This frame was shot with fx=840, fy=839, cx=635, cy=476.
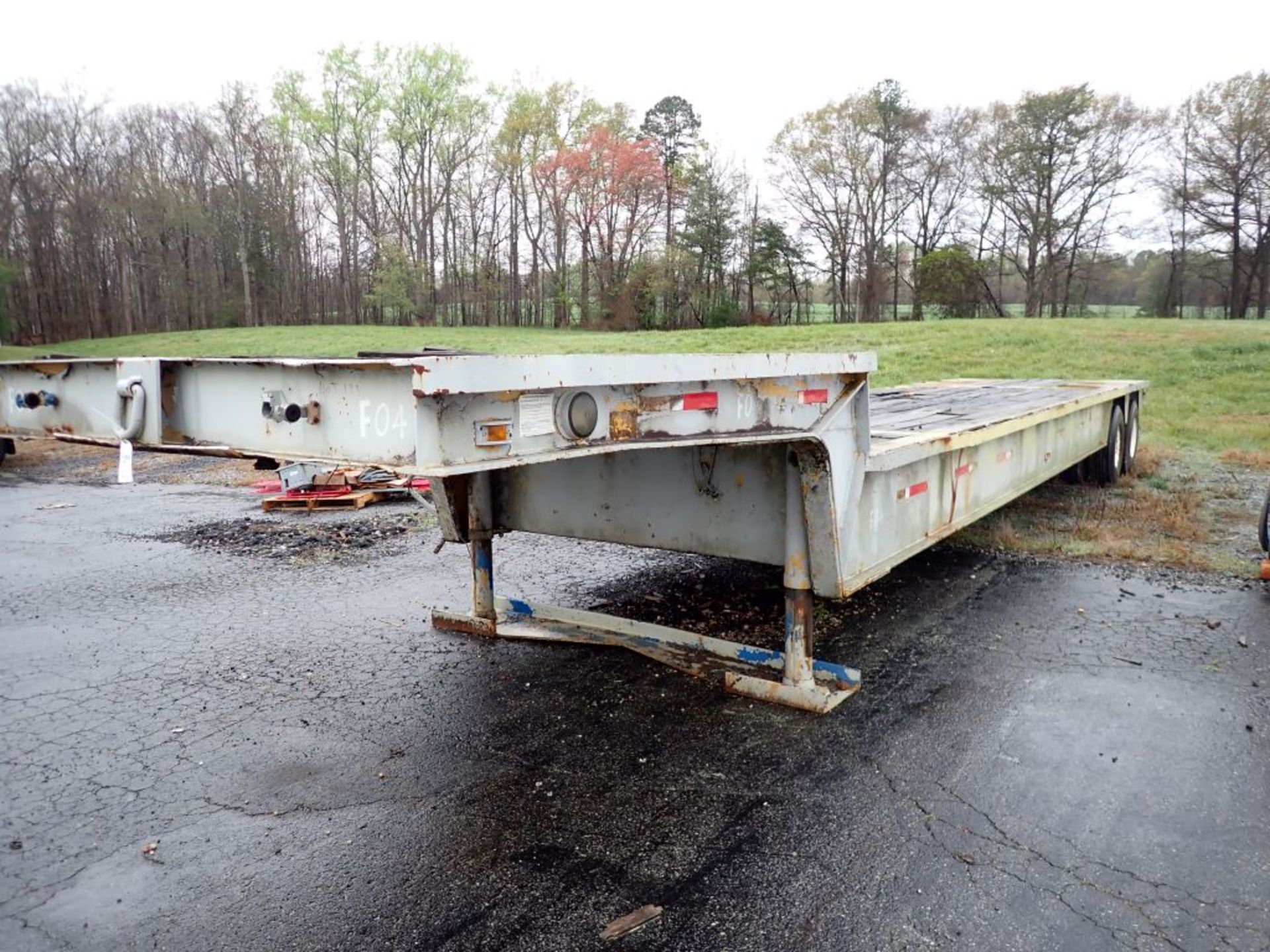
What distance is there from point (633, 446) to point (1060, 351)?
19.2 m

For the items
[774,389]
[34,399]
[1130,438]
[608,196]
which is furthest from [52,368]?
[608,196]

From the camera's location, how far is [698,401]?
111 inches

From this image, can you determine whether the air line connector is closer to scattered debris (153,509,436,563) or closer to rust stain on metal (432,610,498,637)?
rust stain on metal (432,610,498,637)

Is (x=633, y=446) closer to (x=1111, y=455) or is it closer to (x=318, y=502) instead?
(x=318, y=502)

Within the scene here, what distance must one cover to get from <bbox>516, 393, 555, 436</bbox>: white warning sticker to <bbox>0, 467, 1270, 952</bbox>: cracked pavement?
1392 millimetres

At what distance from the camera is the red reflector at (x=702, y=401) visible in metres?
2.78

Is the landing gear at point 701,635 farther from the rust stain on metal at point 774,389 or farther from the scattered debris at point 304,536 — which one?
the scattered debris at point 304,536

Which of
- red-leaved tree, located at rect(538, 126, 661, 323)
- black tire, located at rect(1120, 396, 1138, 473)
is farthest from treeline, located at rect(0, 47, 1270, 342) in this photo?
black tire, located at rect(1120, 396, 1138, 473)

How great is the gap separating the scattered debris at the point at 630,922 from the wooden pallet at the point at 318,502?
277 inches

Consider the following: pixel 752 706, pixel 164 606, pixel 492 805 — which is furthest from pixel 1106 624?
pixel 164 606

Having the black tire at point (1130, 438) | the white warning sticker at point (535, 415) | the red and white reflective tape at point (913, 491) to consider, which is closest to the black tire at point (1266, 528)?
the red and white reflective tape at point (913, 491)

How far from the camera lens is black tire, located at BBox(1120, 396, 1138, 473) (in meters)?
9.32

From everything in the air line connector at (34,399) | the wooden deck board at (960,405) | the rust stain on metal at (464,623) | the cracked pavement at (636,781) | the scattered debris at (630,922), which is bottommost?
the cracked pavement at (636,781)

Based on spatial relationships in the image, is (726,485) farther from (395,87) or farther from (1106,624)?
(395,87)
